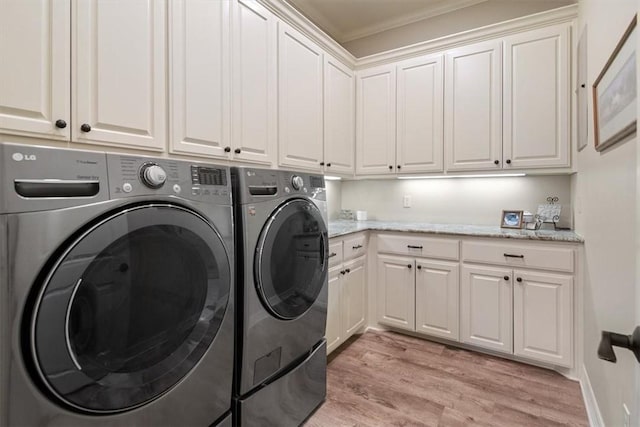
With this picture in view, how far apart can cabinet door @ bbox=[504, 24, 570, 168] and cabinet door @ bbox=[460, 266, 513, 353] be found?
2.82 feet

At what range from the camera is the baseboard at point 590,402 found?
1.58 m

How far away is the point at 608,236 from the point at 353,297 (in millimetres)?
1617

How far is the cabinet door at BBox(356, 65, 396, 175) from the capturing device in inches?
114

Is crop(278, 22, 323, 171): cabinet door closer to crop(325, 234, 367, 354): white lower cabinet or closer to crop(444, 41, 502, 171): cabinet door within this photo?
crop(325, 234, 367, 354): white lower cabinet

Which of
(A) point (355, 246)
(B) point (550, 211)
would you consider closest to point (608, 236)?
(B) point (550, 211)

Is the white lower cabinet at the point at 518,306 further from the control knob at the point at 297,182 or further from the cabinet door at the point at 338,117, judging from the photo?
the control knob at the point at 297,182

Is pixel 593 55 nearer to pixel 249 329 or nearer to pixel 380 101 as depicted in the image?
pixel 380 101

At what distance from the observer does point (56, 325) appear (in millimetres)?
783

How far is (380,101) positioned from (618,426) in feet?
8.47

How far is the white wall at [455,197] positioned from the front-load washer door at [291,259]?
1605mm

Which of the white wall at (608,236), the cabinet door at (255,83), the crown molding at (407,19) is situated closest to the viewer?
the white wall at (608,236)

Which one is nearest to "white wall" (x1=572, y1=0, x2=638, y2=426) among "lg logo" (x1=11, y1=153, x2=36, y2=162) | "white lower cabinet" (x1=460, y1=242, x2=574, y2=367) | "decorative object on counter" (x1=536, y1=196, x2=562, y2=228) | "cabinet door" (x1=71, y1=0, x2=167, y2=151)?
"white lower cabinet" (x1=460, y1=242, x2=574, y2=367)

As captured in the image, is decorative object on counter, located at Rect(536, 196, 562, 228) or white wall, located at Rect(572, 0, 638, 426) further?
decorative object on counter, located at Rect(536, 196, 562, 228)

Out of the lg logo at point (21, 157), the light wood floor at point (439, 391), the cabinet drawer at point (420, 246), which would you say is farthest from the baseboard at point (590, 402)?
the lg logo at point (21, 157)
